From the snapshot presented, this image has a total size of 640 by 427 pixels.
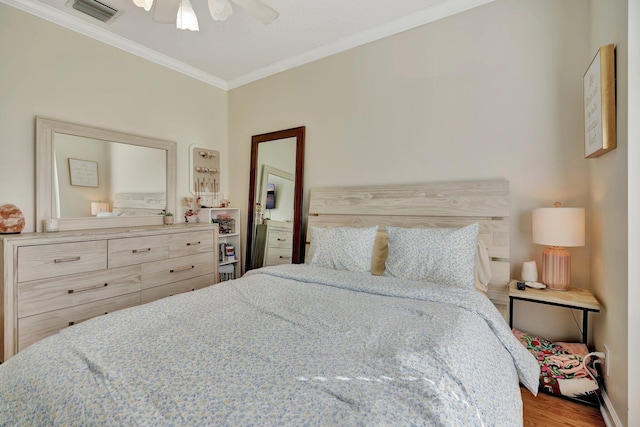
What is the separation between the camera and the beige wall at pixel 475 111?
203 centimetres

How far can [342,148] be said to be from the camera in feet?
9.68

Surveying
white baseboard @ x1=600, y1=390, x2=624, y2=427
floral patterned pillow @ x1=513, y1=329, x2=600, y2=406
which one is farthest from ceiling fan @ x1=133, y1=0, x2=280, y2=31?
white baseboard @ x1=600, y1=390, x2=624, y2=427

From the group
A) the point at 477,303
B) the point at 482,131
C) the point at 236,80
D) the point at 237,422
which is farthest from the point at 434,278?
the point at 236,80

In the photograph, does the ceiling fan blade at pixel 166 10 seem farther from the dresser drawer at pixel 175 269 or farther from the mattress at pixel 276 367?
the dresser drawer at pixel 175 269

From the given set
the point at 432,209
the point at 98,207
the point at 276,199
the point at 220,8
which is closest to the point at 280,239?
the point at 276,199

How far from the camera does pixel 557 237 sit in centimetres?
181

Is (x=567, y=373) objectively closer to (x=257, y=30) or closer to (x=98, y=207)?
(x=257, y=30)

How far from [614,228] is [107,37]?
400 cm

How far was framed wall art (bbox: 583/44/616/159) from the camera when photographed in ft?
5.07

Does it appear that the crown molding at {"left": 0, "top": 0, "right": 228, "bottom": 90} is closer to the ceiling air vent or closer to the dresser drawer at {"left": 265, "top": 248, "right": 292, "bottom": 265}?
the ceiling air vent

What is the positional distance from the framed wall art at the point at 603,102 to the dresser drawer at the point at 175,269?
10.5ft

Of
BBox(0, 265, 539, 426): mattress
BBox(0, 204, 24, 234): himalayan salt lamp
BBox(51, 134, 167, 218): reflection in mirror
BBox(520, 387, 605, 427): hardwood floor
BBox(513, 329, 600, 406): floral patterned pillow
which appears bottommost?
→ BBox(520, 387, 605, 427): hardwood floor

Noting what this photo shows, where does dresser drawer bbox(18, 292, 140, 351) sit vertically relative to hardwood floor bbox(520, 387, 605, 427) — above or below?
above

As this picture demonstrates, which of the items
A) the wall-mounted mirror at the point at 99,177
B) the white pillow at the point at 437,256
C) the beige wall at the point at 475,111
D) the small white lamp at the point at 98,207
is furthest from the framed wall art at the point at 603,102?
the small white lamp at the point at 98,207
